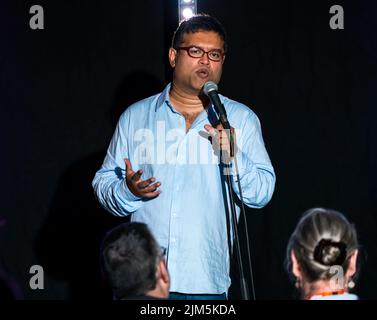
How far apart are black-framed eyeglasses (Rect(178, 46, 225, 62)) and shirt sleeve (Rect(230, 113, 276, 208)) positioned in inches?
13.0

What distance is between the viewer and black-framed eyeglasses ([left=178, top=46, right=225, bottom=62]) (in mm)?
3480

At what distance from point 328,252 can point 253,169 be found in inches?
43.9

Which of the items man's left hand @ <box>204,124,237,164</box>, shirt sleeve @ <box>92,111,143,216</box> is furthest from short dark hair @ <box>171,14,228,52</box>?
man's left hand @ <box>204,124,237,164</box>

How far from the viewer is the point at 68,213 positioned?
182 inches

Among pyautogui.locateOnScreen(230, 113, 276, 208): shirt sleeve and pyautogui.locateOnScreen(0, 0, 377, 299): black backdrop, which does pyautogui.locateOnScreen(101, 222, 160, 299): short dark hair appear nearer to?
pyautogui.locateOnScreen(230, 113, 276, 208): shirt sleeve

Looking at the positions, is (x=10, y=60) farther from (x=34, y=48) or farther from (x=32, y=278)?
(x=32, y=278)

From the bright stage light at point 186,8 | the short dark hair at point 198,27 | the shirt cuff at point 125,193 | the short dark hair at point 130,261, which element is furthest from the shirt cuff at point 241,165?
the bright stage light at point 186,8

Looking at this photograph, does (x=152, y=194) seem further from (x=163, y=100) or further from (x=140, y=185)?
(x=163, y=100)

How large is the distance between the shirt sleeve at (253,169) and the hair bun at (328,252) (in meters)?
1.03

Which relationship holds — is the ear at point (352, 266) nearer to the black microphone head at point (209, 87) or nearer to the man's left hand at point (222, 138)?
the man's left hand at point (222, 138)

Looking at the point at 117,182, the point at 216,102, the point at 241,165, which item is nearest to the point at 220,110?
the point at 216,102

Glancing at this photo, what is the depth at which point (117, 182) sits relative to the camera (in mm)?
3404
